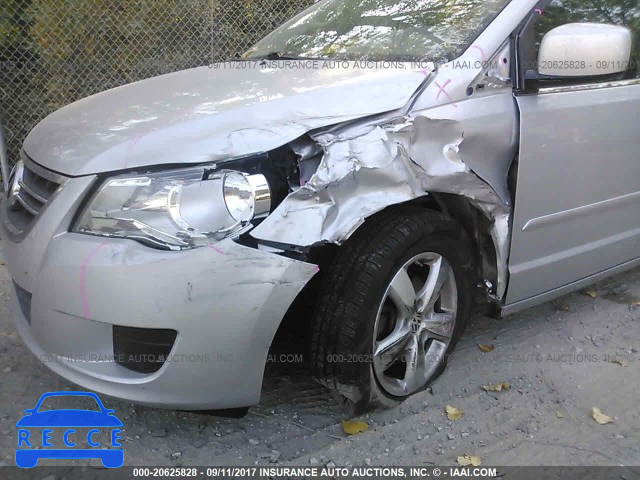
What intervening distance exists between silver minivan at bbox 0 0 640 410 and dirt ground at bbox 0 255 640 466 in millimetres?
185

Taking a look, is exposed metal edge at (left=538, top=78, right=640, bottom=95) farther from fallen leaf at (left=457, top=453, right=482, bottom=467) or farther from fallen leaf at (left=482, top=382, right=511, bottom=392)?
fallen leaf at (left=457, top=453, right=482, bottom=467)

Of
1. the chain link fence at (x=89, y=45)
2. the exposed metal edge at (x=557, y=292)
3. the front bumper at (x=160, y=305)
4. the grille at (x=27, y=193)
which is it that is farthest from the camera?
the chain link fence at (x=89, y=45)

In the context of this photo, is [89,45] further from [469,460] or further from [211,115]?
[469,460]

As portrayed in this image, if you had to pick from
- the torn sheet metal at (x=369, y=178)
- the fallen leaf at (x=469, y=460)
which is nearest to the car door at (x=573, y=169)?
the torn sheet metal at (x=369, y=178)

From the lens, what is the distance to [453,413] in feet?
8.23

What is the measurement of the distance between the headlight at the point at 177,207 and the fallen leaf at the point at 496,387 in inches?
54.7

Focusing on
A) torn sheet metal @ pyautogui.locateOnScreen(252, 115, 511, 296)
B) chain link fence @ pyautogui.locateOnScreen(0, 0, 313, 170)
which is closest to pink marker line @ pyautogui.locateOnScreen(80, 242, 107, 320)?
torn sheet metal @ pyautogui.locateOnScreen(252, 115, 511, 296)

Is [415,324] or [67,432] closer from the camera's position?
[67,432]

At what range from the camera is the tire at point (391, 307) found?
2174mm

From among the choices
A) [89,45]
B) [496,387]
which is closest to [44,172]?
[496,387]

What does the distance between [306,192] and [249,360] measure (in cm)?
59

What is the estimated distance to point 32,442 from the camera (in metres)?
2.28

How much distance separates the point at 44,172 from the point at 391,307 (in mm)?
1396

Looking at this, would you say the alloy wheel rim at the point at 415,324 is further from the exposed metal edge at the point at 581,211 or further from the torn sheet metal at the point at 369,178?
the exposed metal edge at the point at 581,211
